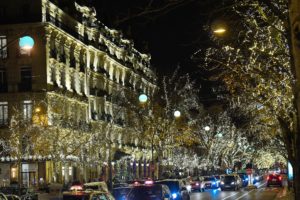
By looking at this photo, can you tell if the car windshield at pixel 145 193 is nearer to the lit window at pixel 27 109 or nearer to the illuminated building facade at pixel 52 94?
the illuminated building facade at pixel 52 94

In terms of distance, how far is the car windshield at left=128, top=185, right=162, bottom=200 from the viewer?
26641 millimetres

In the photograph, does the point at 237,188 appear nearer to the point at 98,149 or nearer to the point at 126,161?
the point at 98,149

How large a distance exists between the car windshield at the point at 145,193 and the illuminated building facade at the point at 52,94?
1286 inches

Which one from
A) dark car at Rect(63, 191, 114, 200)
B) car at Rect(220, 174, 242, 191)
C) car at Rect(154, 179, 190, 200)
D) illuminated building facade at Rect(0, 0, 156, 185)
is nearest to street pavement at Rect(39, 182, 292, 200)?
car at Rect(220, 174, 242, 191)

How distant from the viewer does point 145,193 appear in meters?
26.8

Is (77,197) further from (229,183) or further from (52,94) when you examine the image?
(52,94)

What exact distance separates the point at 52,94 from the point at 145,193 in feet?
135

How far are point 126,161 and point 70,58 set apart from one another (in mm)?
23235

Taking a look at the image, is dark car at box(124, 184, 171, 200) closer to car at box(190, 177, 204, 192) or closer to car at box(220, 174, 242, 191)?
car at box(190, 177, 204, 192)

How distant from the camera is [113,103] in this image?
3307 inches

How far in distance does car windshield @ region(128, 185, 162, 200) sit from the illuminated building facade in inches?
1286

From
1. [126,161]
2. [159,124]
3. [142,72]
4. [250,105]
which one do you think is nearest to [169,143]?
[159,124]

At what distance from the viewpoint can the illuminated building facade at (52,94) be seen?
2425 inches

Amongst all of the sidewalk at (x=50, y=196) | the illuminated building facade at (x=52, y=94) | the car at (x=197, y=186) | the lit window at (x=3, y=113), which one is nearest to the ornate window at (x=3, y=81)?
the illuminated building facade at (x=52, y=94)
